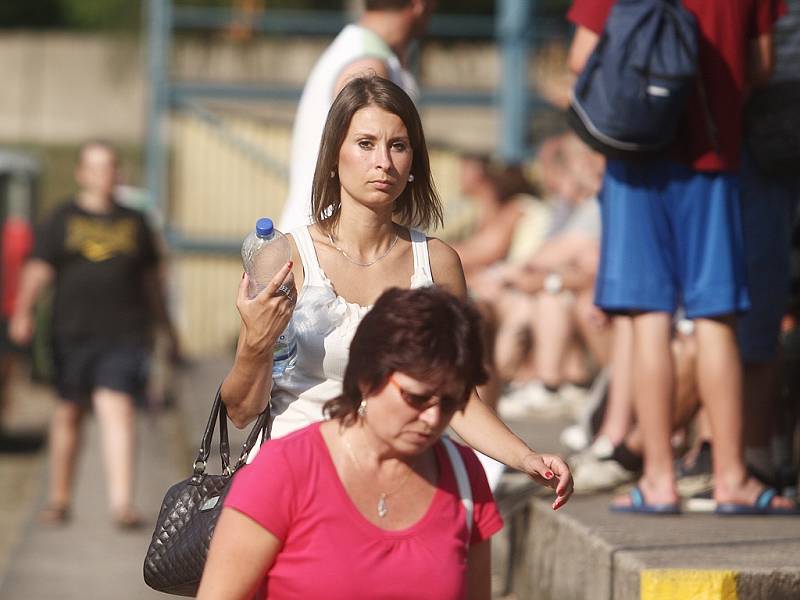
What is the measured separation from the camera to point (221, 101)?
17.6m

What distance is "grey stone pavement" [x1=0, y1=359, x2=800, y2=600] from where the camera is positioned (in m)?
4.41

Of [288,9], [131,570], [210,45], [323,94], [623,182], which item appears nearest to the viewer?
[323,94]

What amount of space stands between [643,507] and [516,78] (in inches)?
367

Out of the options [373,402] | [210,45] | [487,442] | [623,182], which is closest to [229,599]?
[373,402]

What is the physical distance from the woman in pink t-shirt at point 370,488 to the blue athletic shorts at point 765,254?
2473mm

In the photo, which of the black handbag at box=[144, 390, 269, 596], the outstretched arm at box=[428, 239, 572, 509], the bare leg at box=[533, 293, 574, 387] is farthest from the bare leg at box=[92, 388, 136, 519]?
the black handbag at box=[144, 390, 269, 596]

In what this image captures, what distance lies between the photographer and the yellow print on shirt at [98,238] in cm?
913

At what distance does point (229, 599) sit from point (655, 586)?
5.01 feet

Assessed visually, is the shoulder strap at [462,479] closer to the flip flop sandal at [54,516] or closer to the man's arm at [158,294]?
the flip flop sandal at [54,516]

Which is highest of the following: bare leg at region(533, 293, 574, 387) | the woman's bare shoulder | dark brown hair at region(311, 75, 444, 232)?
dark brown hair at region(311, 75, 444, 232)

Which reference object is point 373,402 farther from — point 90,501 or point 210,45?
point 210,45

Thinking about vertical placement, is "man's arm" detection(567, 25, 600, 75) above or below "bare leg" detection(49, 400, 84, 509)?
above

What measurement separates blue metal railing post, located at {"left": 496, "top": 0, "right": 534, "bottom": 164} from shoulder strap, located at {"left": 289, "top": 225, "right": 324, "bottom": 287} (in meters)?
Answer: 10.3

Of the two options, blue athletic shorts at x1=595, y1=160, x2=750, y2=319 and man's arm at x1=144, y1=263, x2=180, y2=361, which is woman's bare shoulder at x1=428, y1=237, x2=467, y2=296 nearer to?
blue athletic shorts at x1=595, y1=160, x2=750, y2=319
